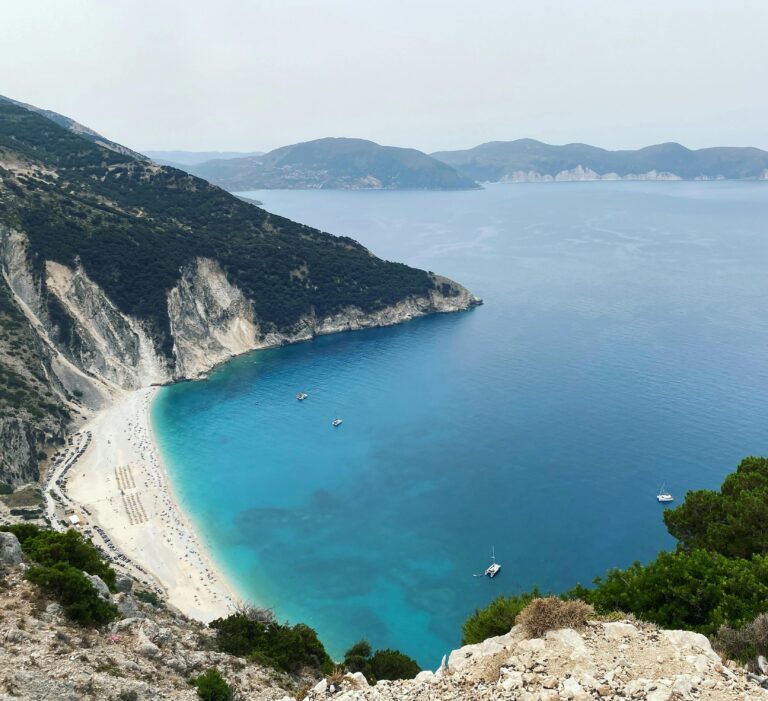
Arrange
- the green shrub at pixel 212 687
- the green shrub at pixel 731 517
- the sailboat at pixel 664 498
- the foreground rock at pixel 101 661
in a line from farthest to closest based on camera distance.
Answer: the sailboat at pixel 664 498
the green shrub at pixel 731 517
the green shrub at pixel 212 687
the foreground rock at pixel 101 661

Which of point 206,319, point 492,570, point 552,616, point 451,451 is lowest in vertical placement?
point 492,570

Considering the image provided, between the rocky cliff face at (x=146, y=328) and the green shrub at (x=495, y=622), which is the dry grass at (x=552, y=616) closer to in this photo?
the green shrub at (x=495, y=622)

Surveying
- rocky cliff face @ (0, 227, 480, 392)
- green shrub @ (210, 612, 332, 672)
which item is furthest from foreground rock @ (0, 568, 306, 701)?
rocky cliff face @ (0, 227, 480, 392)

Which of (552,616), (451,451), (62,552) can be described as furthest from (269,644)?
(451,451)

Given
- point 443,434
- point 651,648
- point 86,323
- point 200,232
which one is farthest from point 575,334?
point 651,648

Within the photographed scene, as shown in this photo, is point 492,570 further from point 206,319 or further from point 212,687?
point 206,319

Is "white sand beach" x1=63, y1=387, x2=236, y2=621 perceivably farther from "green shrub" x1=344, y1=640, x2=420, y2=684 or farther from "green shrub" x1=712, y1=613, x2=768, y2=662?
"green shrub" x1=712, y1=613, x2=768, y2=662

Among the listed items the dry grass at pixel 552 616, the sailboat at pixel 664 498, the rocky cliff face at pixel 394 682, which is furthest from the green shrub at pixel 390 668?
the sailboat at pixel 664 498
